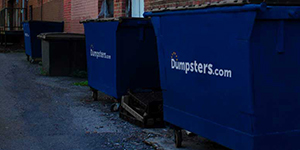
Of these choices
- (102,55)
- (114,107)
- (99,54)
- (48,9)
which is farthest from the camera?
(48,9)

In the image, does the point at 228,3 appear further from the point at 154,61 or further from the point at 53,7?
the point at 53,7

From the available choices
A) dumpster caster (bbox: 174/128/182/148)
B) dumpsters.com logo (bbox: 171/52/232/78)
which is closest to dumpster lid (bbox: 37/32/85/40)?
dumpster caster (bbox: 174/128/182/148)

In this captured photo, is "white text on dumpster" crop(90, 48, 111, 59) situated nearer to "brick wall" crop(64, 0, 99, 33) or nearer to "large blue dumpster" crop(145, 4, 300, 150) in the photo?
"large blue dumpster" crop(145, 4, 300, 150)

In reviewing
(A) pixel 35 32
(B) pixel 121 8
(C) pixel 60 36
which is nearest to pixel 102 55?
(B) pixel 121 8

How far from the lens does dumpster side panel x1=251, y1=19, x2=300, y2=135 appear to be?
3.43 meters

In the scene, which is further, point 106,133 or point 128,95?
point 128,95

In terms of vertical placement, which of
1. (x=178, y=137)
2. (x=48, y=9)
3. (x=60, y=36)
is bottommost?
(x=178, y=137)

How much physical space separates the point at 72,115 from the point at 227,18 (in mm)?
3812

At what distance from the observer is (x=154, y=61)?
682 cm

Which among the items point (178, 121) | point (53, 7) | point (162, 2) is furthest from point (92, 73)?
point (53, 7)

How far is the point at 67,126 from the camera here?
20.0ft

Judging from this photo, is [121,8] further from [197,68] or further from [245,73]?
[245,73]

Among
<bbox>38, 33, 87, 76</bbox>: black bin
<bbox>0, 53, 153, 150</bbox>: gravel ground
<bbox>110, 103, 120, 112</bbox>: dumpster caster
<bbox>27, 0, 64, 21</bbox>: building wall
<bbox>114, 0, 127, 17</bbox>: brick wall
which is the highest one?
<bbox>27, 0, 64, 21</bbox>: building wall

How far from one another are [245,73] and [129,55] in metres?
3.37
